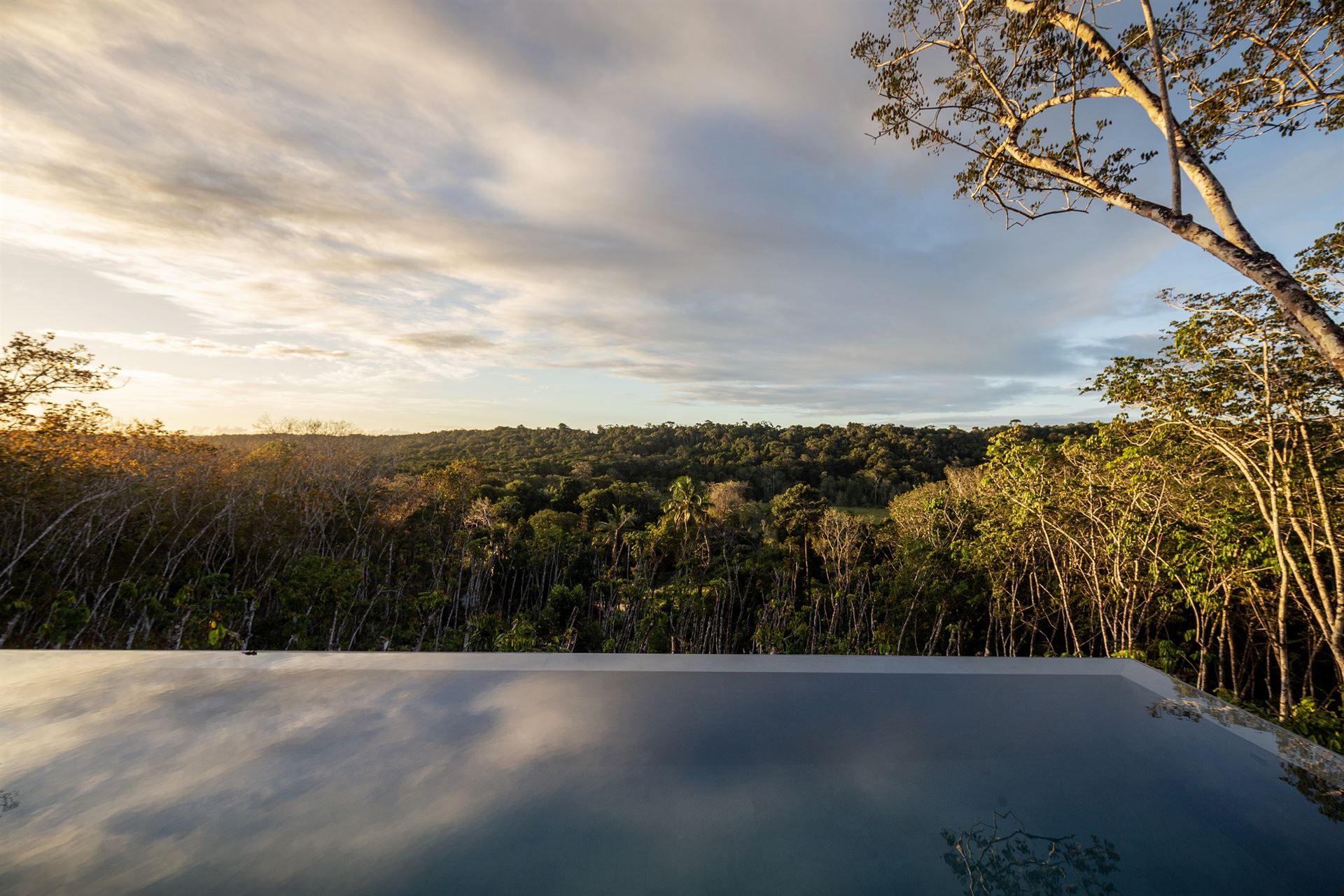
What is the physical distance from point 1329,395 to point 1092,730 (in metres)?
3.69

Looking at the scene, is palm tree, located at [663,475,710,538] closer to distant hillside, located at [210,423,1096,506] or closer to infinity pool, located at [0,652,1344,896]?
distant hillside, located at [210,423,1096,506]

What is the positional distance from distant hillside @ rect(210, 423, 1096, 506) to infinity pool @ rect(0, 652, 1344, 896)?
20.9 metres

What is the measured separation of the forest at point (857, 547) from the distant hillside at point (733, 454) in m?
10.8

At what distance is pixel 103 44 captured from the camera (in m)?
3.64

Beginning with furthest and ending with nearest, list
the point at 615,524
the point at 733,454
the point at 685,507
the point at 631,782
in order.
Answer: the point at 733,454
the point at 685,507
the point at 615,524
the point at 631,782

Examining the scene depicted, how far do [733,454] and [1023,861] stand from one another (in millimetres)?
32609

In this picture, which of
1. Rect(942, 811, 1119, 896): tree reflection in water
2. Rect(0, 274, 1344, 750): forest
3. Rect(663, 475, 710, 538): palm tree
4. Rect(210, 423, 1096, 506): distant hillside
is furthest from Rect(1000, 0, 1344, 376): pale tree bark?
Rect(210, 423, 1096, 506): distant hillside

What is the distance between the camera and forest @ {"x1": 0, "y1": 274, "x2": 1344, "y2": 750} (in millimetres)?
3785

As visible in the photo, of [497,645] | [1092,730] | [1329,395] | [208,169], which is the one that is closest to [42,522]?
[208,169]

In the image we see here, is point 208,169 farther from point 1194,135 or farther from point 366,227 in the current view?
point 1194,135

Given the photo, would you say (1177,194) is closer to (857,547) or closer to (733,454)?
(857,547)

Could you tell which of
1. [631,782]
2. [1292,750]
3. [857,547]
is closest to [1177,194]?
[1292,750]

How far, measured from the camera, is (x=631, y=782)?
142 cm

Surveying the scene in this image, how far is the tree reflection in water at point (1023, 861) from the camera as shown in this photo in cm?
113
